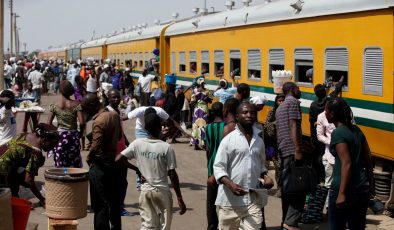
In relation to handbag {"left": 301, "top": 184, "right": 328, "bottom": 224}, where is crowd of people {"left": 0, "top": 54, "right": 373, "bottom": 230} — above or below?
above

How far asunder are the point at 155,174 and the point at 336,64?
17.1 ft

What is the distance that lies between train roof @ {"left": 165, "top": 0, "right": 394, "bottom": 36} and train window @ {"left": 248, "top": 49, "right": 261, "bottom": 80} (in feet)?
2.07

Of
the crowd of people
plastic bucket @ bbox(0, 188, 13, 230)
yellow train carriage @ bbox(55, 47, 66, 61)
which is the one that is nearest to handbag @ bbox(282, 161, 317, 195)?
the crowd of people

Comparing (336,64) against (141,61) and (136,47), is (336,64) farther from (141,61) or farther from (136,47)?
(136,47)

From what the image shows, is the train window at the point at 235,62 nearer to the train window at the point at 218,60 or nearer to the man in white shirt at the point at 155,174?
the train window at the point at 218,60

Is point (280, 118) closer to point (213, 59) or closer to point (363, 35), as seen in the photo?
point (363, 35)

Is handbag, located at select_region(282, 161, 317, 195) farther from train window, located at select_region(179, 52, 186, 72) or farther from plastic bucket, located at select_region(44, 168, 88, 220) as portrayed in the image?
train window, located at select_region(179, 52, 186, 72)

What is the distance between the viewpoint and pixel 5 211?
5586 millimetres

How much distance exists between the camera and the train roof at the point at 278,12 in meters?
10.4

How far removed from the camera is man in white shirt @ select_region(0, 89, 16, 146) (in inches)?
416

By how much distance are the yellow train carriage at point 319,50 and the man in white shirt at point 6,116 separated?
4.84 metres

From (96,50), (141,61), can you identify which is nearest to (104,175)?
(141,61)

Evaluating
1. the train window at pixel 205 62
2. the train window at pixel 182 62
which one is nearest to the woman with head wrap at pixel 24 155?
the train window at pixel 205 62

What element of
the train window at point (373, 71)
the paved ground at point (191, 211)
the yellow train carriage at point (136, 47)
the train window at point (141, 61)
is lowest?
the paved ground at point (191, 211)
